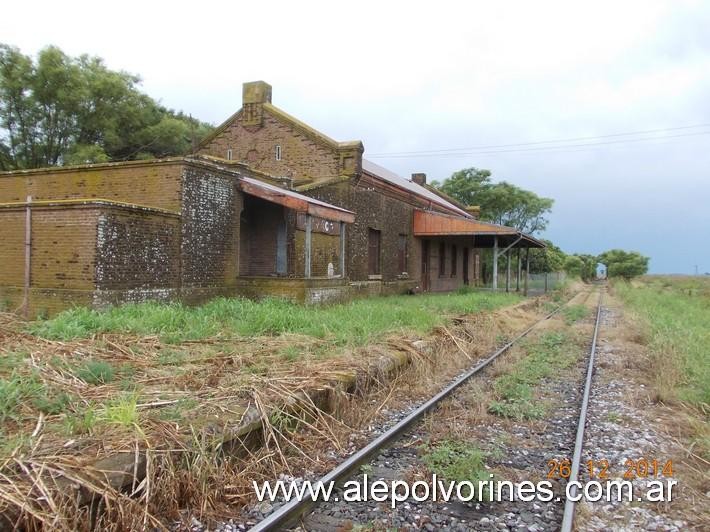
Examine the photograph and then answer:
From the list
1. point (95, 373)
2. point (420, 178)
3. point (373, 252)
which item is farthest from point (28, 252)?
point (420, 178)

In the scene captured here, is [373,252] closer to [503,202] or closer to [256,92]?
[256,92]

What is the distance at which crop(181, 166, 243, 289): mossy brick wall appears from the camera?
1170 centimetres

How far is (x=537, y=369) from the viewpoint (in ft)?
29.3

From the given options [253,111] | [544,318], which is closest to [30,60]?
[253,111]

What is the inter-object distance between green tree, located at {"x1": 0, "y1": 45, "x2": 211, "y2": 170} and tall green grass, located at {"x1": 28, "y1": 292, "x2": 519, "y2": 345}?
18235 millimetres

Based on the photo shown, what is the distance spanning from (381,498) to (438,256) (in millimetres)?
23673

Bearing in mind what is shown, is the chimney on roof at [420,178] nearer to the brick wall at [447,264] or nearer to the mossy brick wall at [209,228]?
the brick wall at [447,264]

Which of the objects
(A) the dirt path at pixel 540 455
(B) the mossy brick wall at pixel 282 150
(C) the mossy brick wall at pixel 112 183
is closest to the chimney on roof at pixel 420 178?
(B) the mossy brick wall at pixel 282 150

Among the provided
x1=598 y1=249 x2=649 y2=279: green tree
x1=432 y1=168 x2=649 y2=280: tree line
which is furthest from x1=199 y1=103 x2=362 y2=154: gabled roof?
x1=598 y1=249 x2=649 y2=279: green tree

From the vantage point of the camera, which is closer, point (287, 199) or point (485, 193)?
point (287, 199)

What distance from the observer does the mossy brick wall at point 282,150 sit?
757 inches

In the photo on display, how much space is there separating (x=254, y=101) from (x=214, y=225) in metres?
9.57

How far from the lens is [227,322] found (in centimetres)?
954

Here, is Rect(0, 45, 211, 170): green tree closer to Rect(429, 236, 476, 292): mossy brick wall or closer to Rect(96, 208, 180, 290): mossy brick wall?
Rect(429, 236, 476, 292): mossy brick wall
